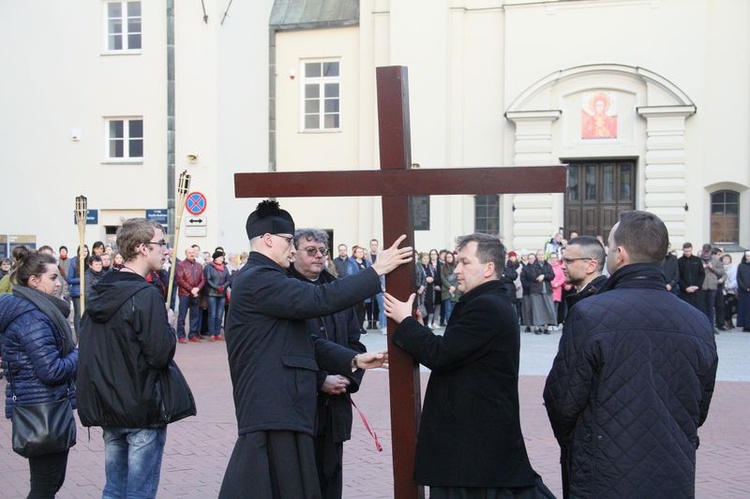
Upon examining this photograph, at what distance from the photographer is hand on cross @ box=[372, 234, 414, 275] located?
3869 millimetres

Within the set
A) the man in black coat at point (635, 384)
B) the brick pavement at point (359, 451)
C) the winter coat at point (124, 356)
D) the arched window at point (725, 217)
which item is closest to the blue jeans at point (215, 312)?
the brick pavement at point (359, 451)

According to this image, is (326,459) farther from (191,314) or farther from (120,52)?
(120,52)

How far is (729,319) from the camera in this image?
18.8m

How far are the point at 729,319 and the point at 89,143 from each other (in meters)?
16.8

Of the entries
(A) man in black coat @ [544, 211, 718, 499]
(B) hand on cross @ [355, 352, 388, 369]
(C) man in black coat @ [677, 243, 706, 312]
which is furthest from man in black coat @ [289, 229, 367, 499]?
(C) man in black coat @ [677, 243, 706, 312]

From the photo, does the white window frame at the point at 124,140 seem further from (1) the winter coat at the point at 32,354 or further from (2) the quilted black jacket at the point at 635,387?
(2) the quilted black jacket at the point at 635,387

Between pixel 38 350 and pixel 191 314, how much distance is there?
38.2 feet

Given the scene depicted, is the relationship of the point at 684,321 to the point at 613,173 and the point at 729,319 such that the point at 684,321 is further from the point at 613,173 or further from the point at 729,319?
the point at 613,173

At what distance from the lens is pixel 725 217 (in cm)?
2208

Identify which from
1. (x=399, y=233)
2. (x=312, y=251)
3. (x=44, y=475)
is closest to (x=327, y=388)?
(x=312, y=251)

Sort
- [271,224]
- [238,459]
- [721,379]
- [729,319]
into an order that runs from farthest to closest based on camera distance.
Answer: [729,319], [721,379], [271,224], [238,459]

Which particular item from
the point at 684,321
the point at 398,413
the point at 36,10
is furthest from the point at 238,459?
the point at 36,10

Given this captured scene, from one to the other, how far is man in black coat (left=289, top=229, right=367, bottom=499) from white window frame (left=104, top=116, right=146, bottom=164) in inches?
718

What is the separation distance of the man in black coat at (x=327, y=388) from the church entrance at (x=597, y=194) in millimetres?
18440
